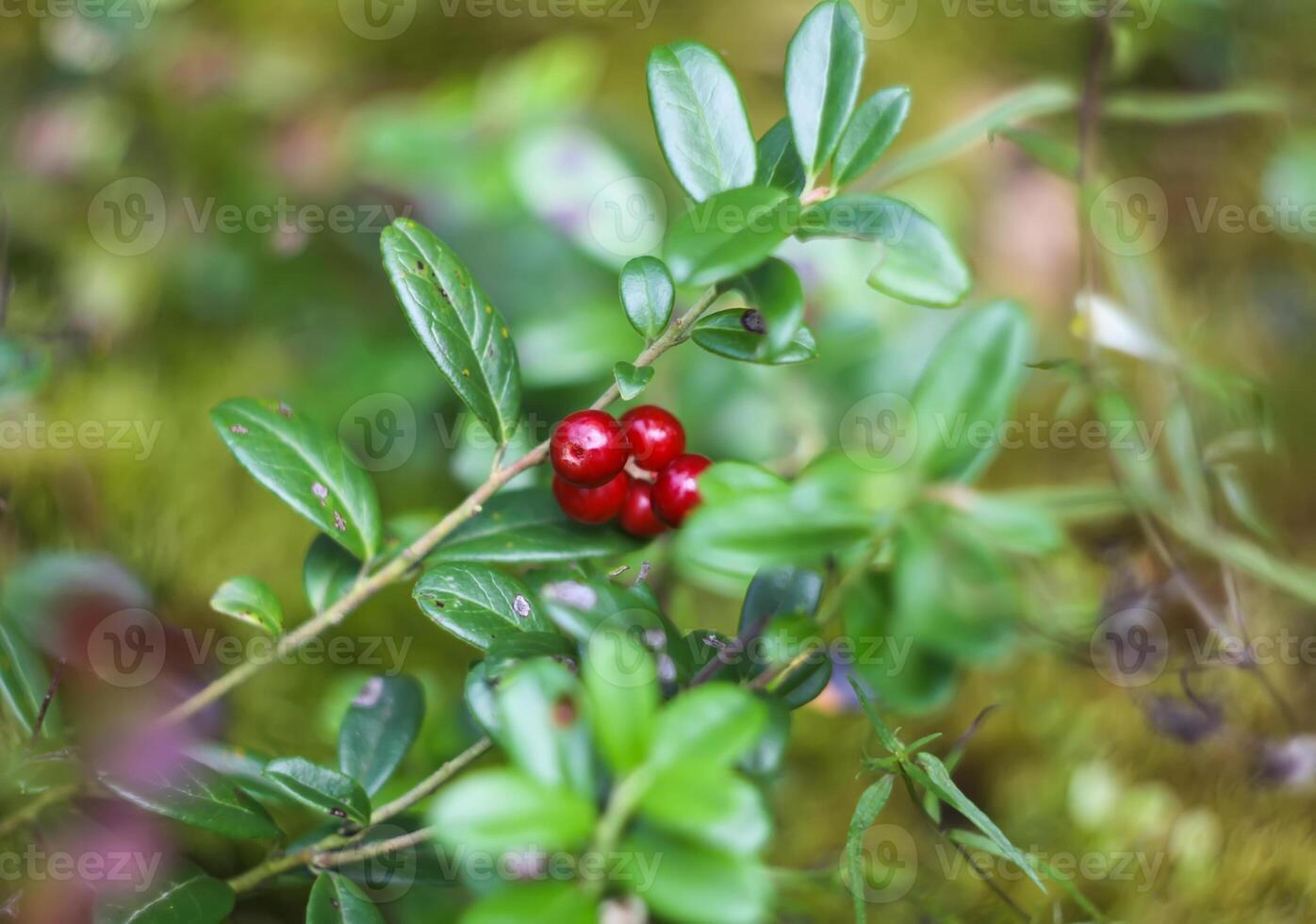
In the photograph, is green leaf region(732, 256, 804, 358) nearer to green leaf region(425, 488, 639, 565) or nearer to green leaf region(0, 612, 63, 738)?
green leaf region(425, 488, 639, 565)

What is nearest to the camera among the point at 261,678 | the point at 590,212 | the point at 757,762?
the point at 757,762

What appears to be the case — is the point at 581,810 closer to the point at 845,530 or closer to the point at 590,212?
the point at 845,530

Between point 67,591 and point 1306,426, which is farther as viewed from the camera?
point 1306,426

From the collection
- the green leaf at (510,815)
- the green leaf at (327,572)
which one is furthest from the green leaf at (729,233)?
the green leaf at (327,572)

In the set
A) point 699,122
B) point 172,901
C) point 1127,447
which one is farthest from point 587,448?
point 1127,447

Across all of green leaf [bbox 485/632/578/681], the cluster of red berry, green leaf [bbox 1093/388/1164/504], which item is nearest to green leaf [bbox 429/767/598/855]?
green leaf [bbox 485/632/578/681]

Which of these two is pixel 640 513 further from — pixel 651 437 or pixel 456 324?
pixel 456 324

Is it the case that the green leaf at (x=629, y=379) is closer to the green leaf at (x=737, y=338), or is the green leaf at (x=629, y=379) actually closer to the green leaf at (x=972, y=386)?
the green leaf at (x=737, y=338)

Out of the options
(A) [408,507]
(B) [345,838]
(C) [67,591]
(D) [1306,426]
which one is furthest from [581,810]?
(D) [1306,426]
